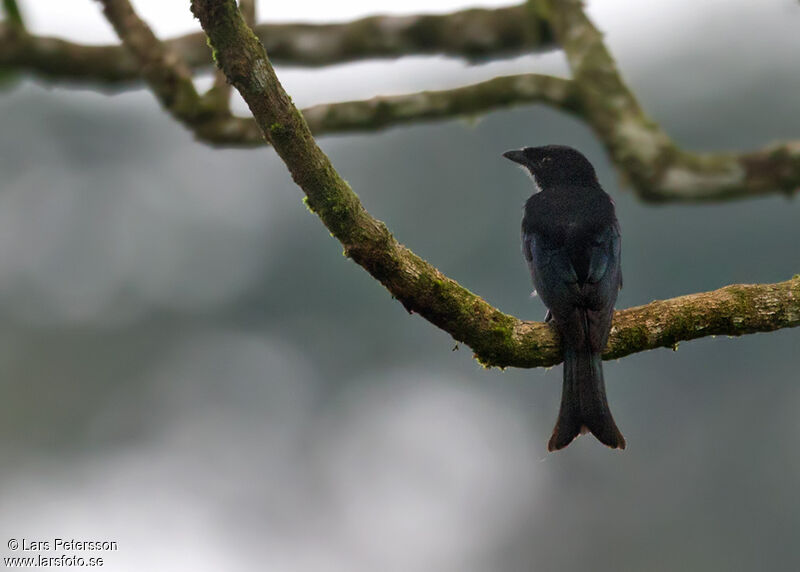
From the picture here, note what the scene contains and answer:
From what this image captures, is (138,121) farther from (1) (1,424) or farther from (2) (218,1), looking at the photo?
(2) (218,1)

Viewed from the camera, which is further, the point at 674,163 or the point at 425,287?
the point at 674,163

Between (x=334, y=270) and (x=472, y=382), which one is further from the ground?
(x=334, y=270)

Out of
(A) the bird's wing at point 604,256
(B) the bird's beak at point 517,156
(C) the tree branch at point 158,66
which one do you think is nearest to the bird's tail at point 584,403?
(A) the bird's wing at point 604,256

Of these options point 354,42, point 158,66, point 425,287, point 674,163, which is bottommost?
point 425,287

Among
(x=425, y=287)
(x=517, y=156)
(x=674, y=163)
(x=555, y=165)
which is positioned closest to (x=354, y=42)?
(x=517, y=156)

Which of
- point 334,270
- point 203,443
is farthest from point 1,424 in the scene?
point 334,270

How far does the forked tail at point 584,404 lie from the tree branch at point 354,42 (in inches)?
98.4

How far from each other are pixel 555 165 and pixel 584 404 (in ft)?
6.12

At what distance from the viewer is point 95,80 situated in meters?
6.46

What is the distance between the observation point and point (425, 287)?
13.8 feet

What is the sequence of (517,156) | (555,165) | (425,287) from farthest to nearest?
1. (517,156)
2. (555,165)
3. (425,287)

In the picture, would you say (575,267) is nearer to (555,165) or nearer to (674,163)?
(674,163)

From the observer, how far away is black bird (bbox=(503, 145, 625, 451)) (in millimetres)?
4777

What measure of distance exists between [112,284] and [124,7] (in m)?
28.0
